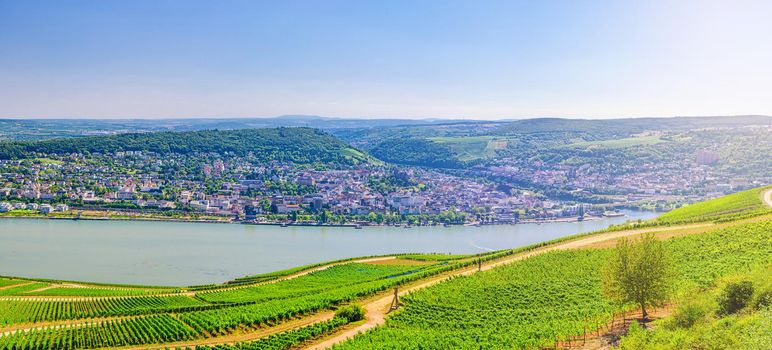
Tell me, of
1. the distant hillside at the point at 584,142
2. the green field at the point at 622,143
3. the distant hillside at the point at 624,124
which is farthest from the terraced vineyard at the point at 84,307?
the distant hillside at the point at 624,124

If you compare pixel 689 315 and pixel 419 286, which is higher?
pixel 689 315

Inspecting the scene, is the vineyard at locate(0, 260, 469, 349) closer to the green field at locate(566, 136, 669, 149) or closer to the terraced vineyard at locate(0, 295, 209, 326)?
the terraced vineyard at locate(0, 295, 209, 326)

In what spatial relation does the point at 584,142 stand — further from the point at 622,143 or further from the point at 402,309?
the point at 402,309

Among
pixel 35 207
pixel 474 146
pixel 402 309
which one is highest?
pixel 474 146

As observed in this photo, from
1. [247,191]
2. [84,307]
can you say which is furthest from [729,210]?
[247,191]

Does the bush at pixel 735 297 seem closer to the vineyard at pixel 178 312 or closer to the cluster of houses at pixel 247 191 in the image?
the vineyard at pixel 178 312

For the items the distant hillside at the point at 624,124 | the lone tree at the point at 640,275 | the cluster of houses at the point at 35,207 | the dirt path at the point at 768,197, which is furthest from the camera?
the distant hillside at the point at 624,124

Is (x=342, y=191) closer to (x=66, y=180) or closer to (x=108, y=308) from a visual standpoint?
(x=66, y=180)
